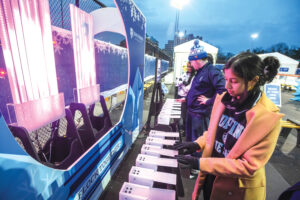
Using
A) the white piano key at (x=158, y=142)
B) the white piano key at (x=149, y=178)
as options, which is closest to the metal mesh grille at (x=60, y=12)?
→ the white piano key at (x=158, y=142)

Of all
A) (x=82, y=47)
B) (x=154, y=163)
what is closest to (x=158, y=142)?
(x=154, y=163)

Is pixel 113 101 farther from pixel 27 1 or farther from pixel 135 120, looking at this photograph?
pixel 27 1

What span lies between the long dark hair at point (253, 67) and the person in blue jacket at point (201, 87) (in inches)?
48.8

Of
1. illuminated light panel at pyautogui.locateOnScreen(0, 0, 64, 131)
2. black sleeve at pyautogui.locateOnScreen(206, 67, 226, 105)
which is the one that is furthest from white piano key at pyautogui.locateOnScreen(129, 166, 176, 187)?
black sleeve at pyautogui.locateOnScreen(206, 67, 226, 105)

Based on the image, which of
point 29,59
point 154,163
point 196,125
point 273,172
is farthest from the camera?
point 273,172

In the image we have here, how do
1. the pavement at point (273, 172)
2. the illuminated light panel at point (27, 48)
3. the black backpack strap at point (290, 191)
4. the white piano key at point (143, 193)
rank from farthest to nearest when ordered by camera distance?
the pavement at point (273, 172) → the white piano key at point (143, 193) → the illuminated light panel at point (27, 48) → the black backpack strap at point (290, 191)

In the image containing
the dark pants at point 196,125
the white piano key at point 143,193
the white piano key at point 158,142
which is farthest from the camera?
the dark pants at point 196,125

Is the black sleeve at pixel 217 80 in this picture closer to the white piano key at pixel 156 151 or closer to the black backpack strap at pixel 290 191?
the white piano key at pixel 156 151

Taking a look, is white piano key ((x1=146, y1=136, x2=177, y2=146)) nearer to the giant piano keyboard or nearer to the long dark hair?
the giant piano keyboard

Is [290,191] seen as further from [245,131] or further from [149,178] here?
[149,178]

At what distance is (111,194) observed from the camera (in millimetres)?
2107

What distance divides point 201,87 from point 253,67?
146cm

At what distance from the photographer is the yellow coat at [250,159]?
35.5 inches

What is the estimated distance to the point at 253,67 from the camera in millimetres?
958
